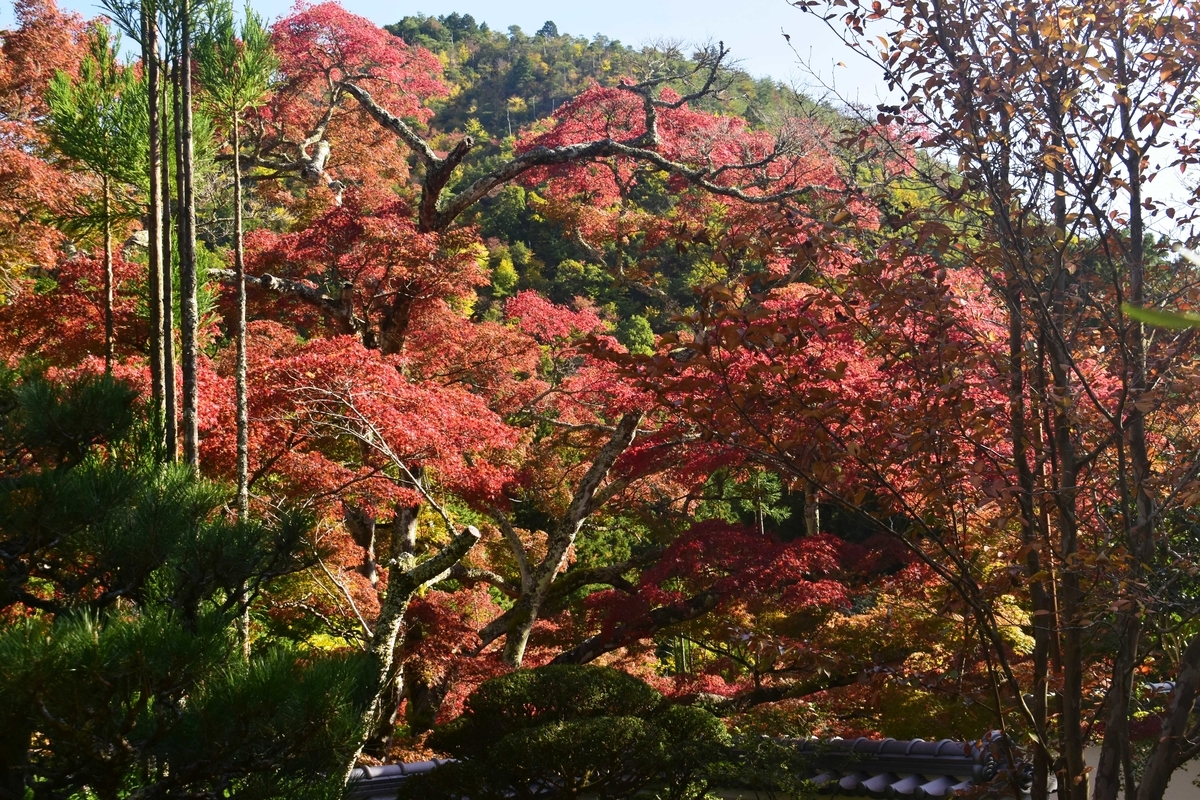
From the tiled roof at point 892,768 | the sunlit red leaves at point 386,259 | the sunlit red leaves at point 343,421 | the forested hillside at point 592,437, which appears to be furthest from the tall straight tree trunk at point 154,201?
the sunlit red leaves at point 386,259

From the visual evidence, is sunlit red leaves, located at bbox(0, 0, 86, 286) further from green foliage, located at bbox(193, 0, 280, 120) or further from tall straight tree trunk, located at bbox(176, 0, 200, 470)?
tall straight tree trunk, located at bbox(176, 0, 200, 470)

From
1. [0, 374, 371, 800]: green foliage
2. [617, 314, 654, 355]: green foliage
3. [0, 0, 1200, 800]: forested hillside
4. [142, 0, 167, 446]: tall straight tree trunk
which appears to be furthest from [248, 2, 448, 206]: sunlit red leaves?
[0, 374, 371, 800]: green foliage

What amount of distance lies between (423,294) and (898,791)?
4.60 metres

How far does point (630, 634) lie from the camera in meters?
7.07

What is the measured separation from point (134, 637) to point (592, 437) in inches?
300

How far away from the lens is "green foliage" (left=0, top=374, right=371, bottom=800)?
206 cm

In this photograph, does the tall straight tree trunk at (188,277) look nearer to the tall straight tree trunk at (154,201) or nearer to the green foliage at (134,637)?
the tall straight tree trunk at (154,201)

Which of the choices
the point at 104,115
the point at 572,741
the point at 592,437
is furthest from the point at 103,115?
the point at 592,437

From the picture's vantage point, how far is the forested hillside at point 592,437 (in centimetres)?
241

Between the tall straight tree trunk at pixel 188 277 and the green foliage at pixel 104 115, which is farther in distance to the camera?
the green foliage at pixel 104 115

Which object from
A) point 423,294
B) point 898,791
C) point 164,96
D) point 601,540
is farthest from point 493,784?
point 601,540

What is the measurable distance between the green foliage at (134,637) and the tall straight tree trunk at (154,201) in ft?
2.07

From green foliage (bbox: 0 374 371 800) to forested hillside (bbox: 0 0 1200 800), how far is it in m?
0.01

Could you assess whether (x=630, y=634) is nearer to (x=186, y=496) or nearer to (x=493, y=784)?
(x=493, y=784)
